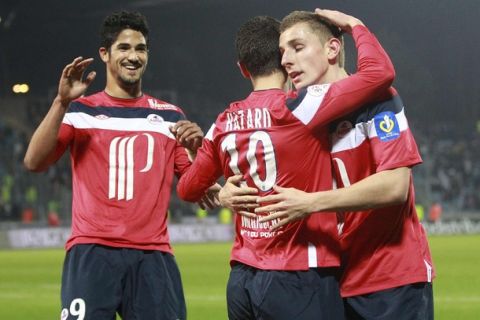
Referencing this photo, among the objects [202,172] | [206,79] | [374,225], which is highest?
[206,79]

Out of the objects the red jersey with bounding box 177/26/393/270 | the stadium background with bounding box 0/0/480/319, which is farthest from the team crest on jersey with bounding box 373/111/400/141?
the stadium background with bounding box 0/0/480/319

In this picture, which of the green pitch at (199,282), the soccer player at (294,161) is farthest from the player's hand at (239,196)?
the green pitch at (199,282)

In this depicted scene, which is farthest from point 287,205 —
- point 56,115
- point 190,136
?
point 56,115

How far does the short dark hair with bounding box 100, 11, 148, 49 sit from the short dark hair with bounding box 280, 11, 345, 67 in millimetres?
1817

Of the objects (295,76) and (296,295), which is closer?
(296,295)

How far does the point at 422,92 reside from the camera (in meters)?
40.1

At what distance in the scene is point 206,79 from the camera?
39.6 m

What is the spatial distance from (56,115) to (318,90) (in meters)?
1.68

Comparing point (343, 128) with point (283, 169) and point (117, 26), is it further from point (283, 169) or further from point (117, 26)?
point (117, 26)

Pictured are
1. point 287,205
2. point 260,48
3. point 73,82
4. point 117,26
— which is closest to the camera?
point 287,205

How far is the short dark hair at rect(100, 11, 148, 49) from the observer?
5352 millimetres

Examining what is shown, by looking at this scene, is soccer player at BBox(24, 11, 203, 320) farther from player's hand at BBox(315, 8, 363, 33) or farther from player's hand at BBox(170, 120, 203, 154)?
player's hand at BBox(315, 8, 363, 33)

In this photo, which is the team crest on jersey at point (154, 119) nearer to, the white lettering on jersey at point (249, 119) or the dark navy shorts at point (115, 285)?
the dark navy shorts at point (115, 285)

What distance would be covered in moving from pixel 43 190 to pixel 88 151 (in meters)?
26.4
